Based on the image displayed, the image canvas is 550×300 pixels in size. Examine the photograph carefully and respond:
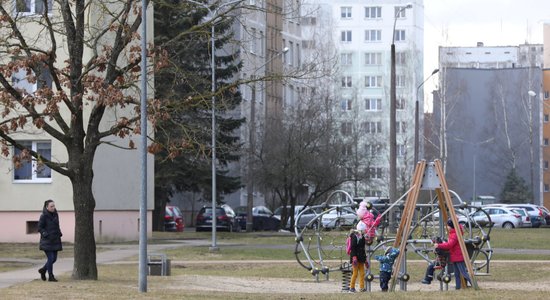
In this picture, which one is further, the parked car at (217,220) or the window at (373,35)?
the window at (373,35)

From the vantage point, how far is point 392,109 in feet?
152

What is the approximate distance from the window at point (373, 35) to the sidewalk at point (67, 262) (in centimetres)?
8421

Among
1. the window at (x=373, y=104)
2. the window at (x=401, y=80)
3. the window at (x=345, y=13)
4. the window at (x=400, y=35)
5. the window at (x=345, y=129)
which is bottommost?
the window at (x=345, y=129)

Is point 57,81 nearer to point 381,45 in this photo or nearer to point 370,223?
point 370,223

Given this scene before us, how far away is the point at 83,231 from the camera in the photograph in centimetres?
2519

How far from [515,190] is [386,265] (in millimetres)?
79211

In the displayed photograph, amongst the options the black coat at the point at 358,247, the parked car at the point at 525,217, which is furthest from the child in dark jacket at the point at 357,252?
the parked car at the point at 525,217

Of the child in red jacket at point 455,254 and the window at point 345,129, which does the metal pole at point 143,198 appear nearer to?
the child in red jacket at point 455,254

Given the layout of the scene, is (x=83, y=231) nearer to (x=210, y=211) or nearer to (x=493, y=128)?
(x=210, y=211)

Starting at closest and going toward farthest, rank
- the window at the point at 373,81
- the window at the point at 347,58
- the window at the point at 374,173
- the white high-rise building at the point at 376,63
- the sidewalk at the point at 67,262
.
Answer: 1. the sidewalk at the point at 67,262
2. the window at the point at 374,173
3. the white high-rise building at the point at 376,63
4. the window at the point at 373,81
5. the window at the point at 347,58

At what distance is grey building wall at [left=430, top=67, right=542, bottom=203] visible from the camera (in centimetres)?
10288

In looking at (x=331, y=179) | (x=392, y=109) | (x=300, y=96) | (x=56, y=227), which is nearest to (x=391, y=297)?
(x=56, y=227)

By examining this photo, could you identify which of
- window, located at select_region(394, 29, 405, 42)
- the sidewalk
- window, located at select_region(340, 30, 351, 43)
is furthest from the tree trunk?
window, located at select_region(340, 30, 351, 43)

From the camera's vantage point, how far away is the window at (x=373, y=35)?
12675 centimetres
